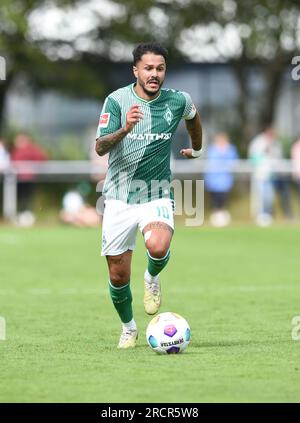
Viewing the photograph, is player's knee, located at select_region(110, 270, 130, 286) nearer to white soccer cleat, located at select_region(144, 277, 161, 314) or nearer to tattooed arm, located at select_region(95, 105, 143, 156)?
white soccer cleat, located at select_region(144, 277, 161, 314)

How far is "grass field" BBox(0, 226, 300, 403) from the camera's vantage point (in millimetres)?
8008

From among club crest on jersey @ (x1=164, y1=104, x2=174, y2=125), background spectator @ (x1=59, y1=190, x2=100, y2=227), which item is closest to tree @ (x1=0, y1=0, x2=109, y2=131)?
background spectator @ (x1=59, y1=190, x2=100, y2=227)

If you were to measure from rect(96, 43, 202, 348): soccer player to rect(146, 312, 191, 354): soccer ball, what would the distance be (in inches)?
22.1

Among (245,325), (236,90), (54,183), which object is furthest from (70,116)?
(245,325)

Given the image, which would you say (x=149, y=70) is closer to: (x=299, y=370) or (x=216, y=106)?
(x=299, y=370)

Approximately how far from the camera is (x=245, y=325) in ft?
38.7

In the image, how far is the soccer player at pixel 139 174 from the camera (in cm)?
1006

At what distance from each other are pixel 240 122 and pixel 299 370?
108 feet

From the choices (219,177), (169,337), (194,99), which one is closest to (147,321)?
Answer: (169,337)

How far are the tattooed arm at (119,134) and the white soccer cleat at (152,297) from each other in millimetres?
1314

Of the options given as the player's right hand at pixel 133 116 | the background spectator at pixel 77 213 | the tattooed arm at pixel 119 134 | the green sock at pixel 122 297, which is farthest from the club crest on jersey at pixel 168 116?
the background spectator at pixel 77 213

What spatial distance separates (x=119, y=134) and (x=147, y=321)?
10.9ft

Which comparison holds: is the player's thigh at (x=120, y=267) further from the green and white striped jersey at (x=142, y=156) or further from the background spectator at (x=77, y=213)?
the background spectator at (x=77, y=213)

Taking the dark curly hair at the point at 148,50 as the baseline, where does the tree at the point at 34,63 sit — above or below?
above
